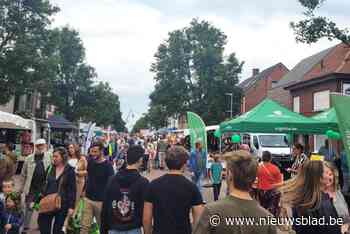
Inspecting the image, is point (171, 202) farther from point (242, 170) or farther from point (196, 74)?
point (196, 74)

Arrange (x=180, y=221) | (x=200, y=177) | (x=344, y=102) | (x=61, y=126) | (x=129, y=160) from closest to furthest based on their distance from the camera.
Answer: (x=180, y=221) → (x=129, y=160) → (x=344, y=102) → (x=200, y=177) → (x=61, y=126)

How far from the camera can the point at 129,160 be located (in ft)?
13.7

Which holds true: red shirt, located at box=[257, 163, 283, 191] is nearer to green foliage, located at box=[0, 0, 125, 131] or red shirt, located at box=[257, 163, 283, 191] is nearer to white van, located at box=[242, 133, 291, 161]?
white van, located at box=[242, 133, 291, 161]

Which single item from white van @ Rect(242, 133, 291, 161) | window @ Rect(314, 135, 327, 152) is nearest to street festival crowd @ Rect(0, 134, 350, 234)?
white van @ Rect(242, 133, 291, 161)

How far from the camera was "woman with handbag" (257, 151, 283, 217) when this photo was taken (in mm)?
7730

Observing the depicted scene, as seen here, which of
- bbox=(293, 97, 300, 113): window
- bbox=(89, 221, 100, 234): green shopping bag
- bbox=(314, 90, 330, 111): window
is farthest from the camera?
bbox=(293, 97, 300, 113): window

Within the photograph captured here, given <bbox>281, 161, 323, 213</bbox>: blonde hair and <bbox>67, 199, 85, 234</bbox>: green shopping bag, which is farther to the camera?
<bbox>67, 199, 85, 234</bbox>: green shopping bag

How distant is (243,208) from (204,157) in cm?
846

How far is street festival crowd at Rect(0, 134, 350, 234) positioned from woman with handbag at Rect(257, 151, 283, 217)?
0.02 m

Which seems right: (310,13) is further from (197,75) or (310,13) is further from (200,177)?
(197,75)

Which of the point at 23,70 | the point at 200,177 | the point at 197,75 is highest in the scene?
the point at 197,75

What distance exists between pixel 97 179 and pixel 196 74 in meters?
43.8

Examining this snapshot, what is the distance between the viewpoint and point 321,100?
31016 millimetres

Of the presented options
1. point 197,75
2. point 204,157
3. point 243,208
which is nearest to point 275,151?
point 204,157
